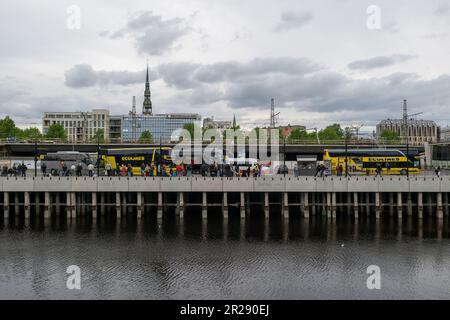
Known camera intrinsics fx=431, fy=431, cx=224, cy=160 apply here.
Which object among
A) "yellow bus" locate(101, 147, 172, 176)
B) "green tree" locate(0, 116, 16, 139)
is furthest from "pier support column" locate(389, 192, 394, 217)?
"green tree" locate(0, 116, 16, 139)

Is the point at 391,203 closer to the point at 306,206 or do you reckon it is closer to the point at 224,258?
the point at 306,206

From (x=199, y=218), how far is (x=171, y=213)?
3825 mm

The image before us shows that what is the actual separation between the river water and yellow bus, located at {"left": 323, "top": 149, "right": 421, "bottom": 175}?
14.1 meters

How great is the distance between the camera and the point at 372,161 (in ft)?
165

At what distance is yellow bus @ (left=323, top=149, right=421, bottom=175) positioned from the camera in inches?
1932

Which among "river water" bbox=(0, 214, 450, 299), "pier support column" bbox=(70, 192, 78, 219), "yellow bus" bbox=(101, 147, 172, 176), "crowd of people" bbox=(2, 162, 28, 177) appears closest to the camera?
"river water" bbox=(0, 214, 450, 299)

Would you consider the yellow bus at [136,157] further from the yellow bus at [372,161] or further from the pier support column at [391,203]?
the pier support column at [391,203]

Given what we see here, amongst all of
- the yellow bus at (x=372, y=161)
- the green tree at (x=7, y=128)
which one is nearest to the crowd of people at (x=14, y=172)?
the yellow bus at (x=372, y=161)

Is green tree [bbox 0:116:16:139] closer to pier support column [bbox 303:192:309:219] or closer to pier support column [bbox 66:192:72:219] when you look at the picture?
pier support column [bbox 66:192:72:219]

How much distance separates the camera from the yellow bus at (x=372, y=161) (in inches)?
1932

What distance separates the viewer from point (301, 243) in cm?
2847

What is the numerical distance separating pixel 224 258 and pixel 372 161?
31.2m

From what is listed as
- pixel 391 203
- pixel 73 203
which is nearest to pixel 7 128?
pixel 73 203

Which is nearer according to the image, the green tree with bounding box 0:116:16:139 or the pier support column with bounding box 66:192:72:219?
the pier support column with bounding box 66:192:72:219
